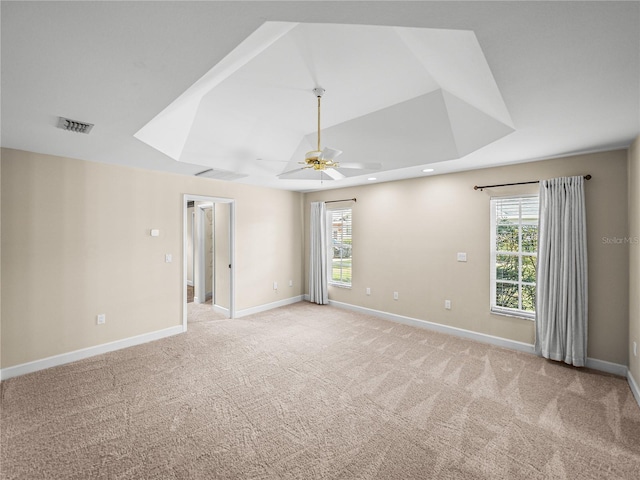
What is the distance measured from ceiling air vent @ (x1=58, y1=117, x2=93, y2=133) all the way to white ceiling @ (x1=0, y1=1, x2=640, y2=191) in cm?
10

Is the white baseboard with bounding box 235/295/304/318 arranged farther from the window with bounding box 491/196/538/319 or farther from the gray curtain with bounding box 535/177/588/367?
the gray curtain with bounding box 535/177/588/367

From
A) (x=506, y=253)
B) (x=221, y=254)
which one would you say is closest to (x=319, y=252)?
(x=221, y=254)

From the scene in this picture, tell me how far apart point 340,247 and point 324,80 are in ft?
12.6

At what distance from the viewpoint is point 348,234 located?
19.4 ft

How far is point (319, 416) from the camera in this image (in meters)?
2.49

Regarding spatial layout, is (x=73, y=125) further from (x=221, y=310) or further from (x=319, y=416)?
(x=221, y=310)

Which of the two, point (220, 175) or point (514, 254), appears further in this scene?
point (220, 175)

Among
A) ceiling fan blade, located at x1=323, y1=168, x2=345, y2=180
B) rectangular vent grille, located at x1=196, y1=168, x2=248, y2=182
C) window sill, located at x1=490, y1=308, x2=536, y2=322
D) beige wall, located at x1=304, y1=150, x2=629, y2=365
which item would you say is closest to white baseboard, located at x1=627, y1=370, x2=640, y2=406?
beige wall, located at x1=304, y1=150, x2=629, y2=365

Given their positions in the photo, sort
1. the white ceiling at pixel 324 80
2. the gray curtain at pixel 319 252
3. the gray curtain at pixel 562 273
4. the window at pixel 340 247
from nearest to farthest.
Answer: the white ceiling at pixel 324 80 < the gray curtain at pixel 562 273 < the window at pixel 340 247 < the gray curtain at pixel 319 252

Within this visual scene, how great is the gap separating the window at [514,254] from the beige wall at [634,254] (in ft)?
2.89

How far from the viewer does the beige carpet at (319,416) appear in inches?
77.7

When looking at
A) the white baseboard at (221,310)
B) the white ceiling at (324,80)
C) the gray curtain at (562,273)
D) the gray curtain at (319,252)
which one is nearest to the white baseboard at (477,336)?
the gray curtain at (562,273)

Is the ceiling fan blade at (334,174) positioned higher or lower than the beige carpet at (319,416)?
higher

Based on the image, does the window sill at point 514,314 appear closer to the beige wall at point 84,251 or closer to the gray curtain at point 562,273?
the gray curtain at point 562,273
